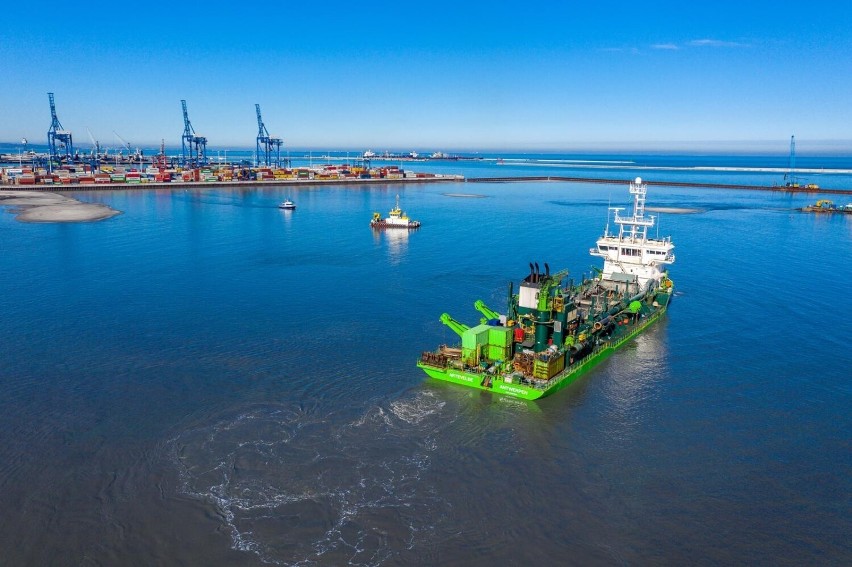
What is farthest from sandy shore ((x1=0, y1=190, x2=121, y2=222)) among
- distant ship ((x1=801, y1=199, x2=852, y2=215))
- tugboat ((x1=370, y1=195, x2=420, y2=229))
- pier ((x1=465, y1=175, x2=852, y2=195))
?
distant ship ((x1=801, y1=199, x2=852, y2=215))

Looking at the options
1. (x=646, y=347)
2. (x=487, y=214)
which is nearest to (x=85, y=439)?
(x=646, y=347)

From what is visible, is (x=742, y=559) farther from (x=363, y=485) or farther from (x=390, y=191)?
(x=390, y=191)

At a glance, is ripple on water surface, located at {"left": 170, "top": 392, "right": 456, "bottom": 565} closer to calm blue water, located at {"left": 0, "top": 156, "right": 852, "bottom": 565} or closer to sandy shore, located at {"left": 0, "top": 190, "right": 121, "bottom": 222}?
calm blue water, located at {"left": 0, "top": 156, "right": 852, "bottom": 565}

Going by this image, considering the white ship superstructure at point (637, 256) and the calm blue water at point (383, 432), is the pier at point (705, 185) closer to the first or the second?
the calm blue water at point (383, 432)

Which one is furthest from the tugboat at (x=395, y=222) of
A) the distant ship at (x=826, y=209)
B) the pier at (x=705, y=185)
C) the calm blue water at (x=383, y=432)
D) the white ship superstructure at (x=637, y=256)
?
the pier at (x=705, y=185)

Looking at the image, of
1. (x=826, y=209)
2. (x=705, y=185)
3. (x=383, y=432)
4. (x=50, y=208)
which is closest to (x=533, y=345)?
(x=383, y=432)

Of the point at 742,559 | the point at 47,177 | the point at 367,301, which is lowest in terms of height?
the point at 742,559
